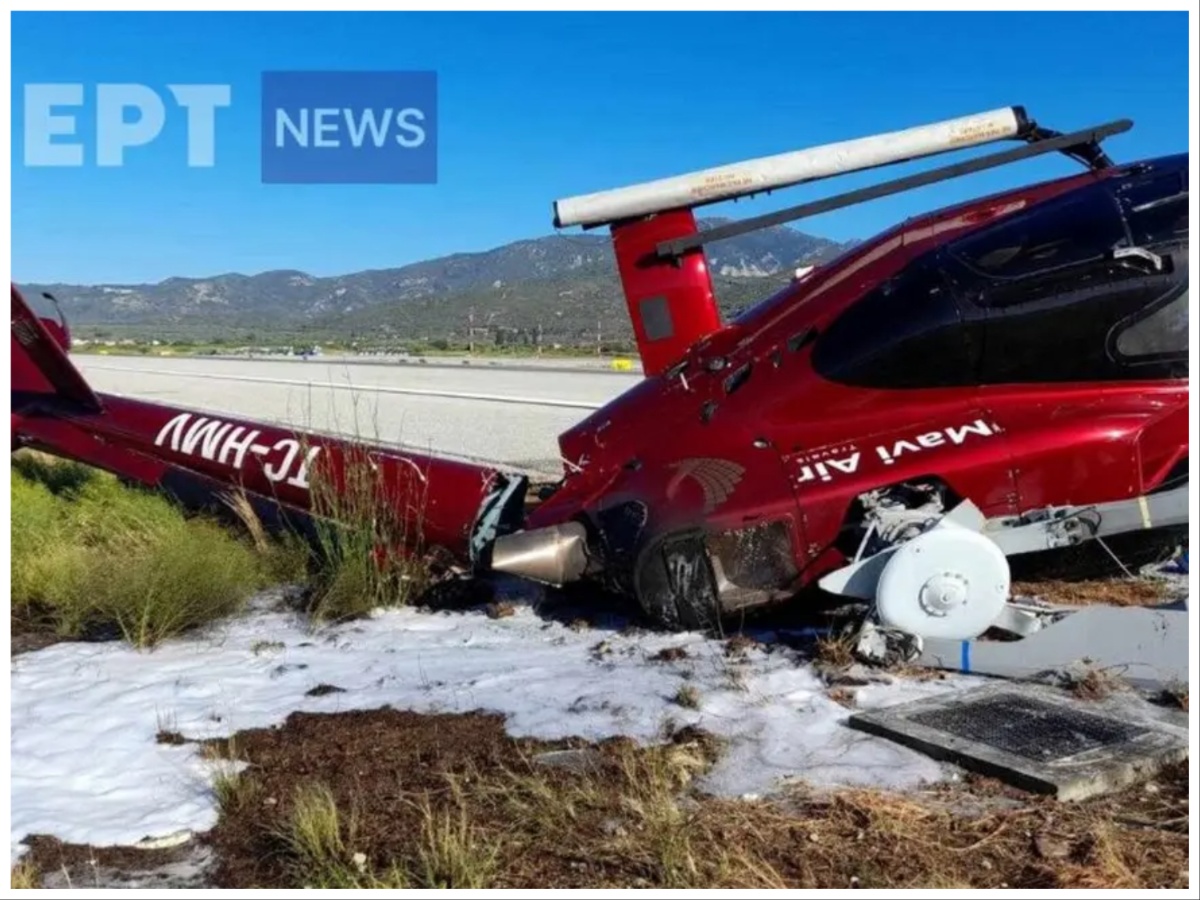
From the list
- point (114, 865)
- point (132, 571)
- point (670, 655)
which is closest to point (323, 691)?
point (670, 655)

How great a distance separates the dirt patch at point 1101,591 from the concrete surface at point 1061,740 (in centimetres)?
157

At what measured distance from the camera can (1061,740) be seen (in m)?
4.66

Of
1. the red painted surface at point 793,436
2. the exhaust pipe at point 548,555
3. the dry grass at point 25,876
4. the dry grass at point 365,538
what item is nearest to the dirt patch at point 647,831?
the dry grass at point 25,876

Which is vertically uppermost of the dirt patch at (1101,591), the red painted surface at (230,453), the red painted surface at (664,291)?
the red painted surface at (664,291)

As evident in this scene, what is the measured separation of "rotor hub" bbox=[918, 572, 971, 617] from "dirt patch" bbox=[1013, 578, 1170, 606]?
1390mm

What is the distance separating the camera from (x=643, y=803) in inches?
159

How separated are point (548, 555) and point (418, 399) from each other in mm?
18364

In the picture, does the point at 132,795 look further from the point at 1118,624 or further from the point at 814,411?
the point at 1118,624

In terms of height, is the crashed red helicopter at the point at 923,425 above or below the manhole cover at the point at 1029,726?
above

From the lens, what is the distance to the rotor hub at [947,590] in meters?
5.40

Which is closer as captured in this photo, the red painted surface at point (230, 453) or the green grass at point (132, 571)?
the green grass at point (132, 571)

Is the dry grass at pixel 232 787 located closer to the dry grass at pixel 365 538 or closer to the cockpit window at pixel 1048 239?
the dry grass at pixel 365 538

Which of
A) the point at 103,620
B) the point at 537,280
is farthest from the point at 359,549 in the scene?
the point at 537,280

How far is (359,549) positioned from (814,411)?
2.92 meters
